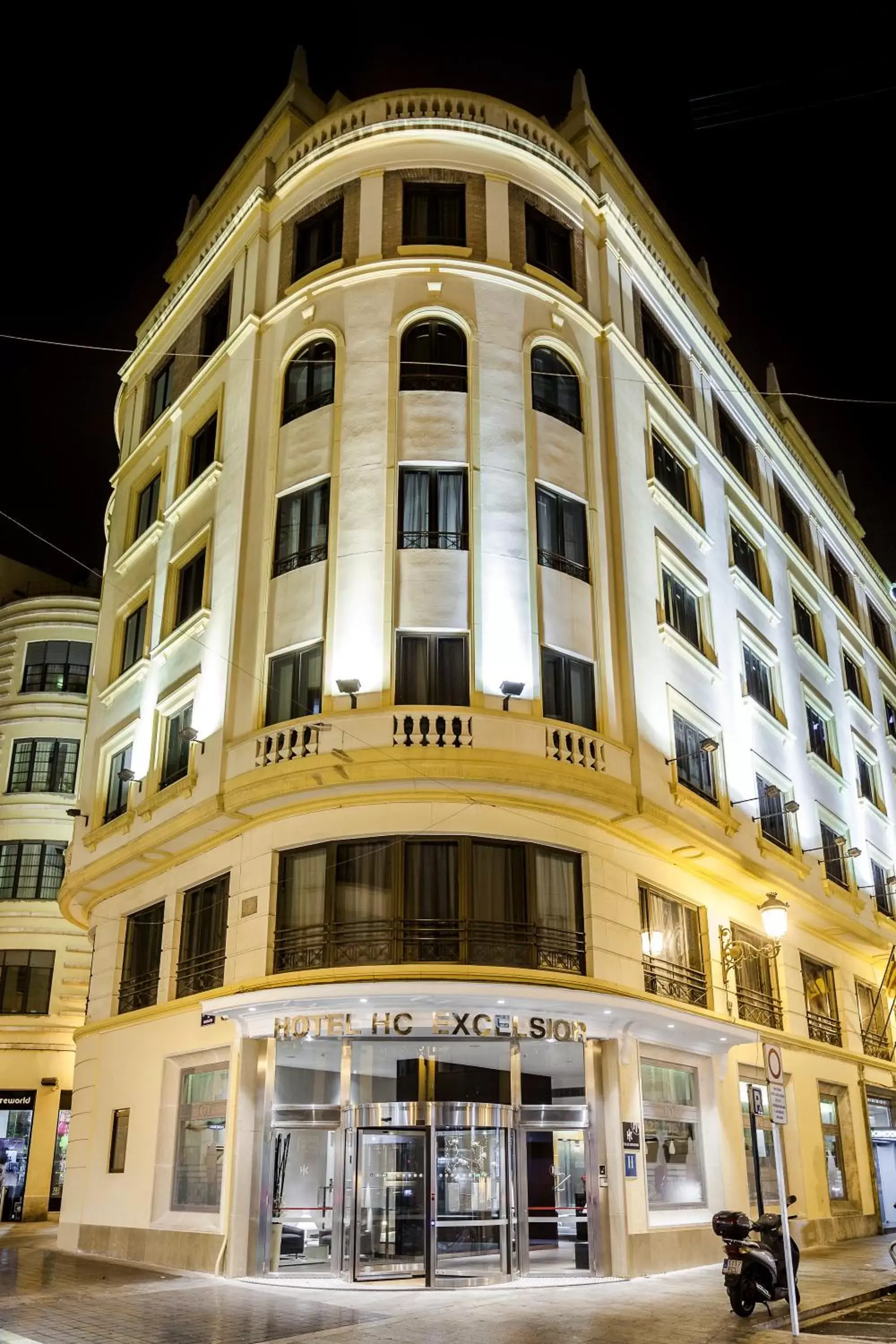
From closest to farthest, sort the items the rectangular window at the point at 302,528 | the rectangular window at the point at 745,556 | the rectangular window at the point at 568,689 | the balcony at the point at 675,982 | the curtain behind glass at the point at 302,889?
1. the curtain behind glass at the point at 302,889
2. the rectangular window at the point at 568,689
3. the balcony at the point at 675,982
4. the rectangular window at the point at 302,528
5. the rectangular window at the point at 745,556

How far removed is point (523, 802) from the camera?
18.1 m

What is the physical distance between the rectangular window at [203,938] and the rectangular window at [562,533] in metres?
8.37

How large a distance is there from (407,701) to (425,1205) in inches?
303

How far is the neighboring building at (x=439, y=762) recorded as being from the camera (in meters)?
17.1

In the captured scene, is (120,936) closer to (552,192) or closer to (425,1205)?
(425,1205)

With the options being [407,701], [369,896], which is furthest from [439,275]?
[369,896]

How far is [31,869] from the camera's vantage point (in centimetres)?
3469

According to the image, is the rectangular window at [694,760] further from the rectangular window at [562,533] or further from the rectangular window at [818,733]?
the rectangular window at [818,733]

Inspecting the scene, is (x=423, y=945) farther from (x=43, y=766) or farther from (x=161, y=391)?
(x=43, y=766)

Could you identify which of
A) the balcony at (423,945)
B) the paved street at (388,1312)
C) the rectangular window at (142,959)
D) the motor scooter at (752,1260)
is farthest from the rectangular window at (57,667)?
the motor scooter at (752,1260)

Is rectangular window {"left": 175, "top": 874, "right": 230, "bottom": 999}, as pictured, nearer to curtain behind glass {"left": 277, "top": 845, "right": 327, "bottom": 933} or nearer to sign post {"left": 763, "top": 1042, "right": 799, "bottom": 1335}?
curtain behind glass {"left": 277, "top": 845, "right": 327, "bottom": 933}

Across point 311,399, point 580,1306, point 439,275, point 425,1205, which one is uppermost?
point 439,275

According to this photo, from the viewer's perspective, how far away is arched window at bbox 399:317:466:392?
69.4 ft

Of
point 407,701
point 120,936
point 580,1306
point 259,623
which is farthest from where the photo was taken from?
point 120,936
